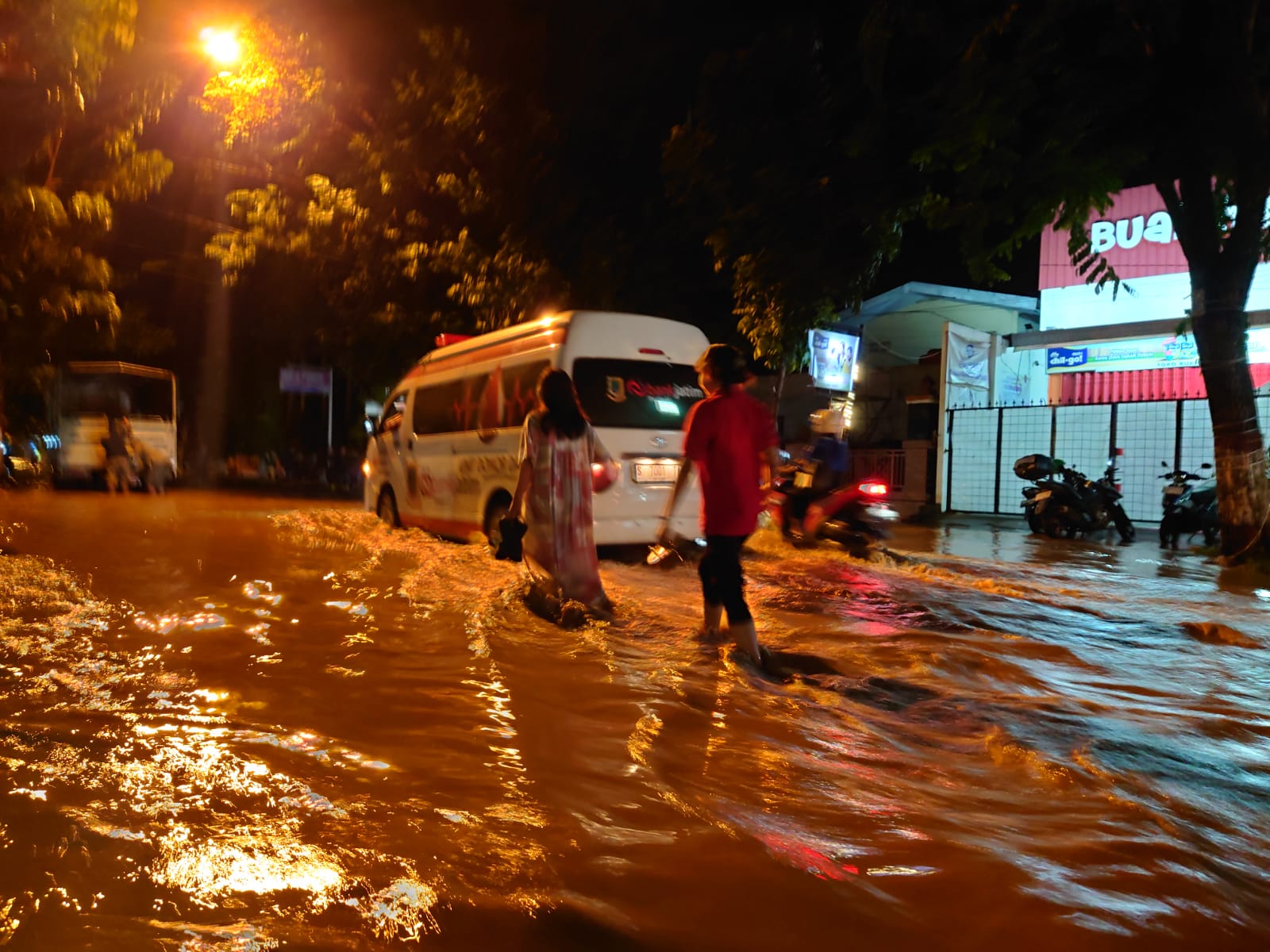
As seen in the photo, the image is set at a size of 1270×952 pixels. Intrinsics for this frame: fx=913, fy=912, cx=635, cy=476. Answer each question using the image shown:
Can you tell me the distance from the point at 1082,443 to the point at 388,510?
10463 mm

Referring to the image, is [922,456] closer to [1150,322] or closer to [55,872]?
[1150,322]

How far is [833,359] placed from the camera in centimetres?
1733

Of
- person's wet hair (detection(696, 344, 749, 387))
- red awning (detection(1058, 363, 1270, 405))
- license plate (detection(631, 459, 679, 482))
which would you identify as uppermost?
red awning (detection(1058, 363, 1270, 405))

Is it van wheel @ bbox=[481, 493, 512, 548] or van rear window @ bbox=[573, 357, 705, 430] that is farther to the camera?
van wheel @ bbox=[481, 493, 512, 548]

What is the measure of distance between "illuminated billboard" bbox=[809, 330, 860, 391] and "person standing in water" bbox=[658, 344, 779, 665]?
1219 centimetres

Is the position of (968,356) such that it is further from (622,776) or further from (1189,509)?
(622,776)

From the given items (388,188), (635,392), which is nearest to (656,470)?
(635,392)

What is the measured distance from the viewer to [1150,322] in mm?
14898

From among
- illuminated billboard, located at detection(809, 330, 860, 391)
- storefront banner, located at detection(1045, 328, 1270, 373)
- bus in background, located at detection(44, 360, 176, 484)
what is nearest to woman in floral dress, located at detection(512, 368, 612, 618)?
illuminated billboard, located at detection(809, 330, 860, 391)

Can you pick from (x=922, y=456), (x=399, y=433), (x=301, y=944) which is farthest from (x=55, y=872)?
(x=922, y=456)

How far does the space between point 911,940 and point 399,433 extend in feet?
29.6

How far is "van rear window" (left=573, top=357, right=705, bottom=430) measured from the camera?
24.8 ft

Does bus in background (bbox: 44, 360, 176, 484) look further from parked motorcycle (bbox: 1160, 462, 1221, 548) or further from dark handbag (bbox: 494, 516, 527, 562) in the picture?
parked motorcycle (bbox: 1160, 462, 1221, 548)

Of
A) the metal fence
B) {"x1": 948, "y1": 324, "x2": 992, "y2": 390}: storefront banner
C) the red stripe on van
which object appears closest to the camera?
the red stripe on van
